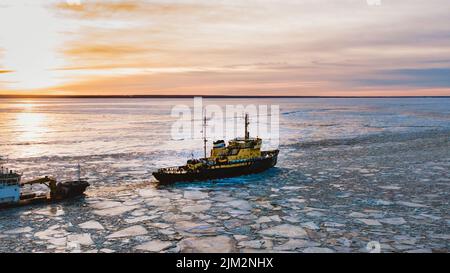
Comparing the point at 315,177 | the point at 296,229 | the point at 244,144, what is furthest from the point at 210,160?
the point at 296,229

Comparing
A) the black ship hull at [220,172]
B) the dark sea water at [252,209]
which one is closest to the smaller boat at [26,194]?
the dark sea water at [252,209]

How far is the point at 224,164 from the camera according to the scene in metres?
25.4

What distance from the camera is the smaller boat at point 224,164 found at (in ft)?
77.1

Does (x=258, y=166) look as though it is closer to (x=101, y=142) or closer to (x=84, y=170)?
(x=84, y=170)

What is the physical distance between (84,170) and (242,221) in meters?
15.1

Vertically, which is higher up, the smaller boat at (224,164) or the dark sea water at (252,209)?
the smaller boat at (224,164)

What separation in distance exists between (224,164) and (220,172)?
2.62 feet

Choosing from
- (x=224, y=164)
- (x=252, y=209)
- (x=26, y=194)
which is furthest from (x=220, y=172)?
(x=26, y=194)

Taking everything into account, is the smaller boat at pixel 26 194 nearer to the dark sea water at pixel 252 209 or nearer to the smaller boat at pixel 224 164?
the dark sea water at pixel 252 209

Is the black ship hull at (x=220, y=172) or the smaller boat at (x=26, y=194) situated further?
the black ship hull at (x=220, y=172)

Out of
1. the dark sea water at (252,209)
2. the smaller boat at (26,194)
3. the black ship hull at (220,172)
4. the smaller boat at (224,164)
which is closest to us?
the dark sea water at (252,209)

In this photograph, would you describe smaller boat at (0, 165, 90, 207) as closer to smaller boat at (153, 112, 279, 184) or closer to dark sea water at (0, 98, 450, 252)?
dark sea water at (0, 98, 450, 252)
